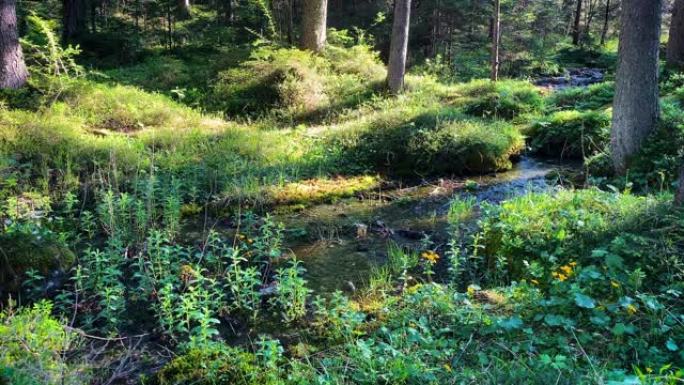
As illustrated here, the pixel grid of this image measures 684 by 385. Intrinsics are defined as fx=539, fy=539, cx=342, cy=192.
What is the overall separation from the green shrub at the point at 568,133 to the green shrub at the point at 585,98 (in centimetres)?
209

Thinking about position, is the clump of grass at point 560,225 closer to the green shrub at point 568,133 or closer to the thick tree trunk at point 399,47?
the green shrub at point 568,133

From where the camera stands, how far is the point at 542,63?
83.7 feet

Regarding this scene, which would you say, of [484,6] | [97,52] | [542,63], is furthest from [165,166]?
[542,63]

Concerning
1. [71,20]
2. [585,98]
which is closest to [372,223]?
[585,98]

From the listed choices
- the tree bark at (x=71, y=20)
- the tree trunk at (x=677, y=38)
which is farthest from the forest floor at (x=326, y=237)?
the tree bark at (x=71, y=20)

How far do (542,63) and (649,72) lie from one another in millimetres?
18150

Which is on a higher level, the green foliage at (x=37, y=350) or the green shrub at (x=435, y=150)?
the green shrub at (x=435, y=150)

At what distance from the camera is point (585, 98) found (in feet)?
49.0

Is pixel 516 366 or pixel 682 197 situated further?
pixel 682 197

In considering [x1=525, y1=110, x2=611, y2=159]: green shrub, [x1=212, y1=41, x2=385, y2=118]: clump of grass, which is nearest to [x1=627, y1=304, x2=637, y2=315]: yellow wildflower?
[x1=525, y1=110, x2=611, y2=159]: green shrub

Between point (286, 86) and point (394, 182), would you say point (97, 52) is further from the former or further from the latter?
point (394, 182)

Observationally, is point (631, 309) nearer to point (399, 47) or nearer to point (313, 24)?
point (399, 47)

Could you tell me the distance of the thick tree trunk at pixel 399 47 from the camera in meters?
14.6

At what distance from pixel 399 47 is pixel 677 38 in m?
9.38
